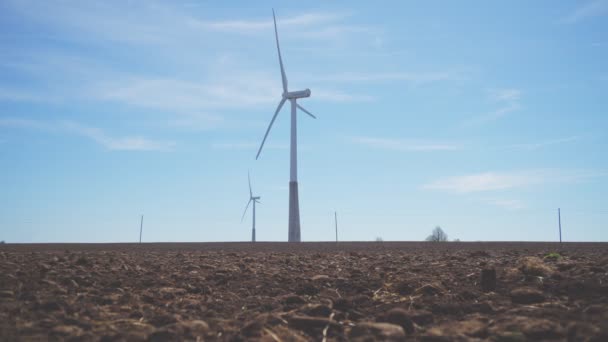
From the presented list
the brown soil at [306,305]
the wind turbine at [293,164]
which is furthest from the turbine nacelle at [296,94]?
the brown soil at [306,305]

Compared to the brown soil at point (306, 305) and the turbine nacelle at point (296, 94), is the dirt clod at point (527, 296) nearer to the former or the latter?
the brown soil at point (306, 305)

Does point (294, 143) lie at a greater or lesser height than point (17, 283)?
greater

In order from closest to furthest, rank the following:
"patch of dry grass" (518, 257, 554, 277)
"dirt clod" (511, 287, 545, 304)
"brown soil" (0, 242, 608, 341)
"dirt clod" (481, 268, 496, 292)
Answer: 1. "brown soil" (0, 242, 608, 341)
2. "dirt clod" (511, 287, 545, 304)
3. "dirt clod" (481, 268, 496, 292)
4. "patch of dry grass" (518, 257, 554, 277)

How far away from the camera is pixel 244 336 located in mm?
5184

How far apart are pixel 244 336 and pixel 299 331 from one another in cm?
60

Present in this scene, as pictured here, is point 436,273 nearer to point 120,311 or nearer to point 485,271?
point 485,271

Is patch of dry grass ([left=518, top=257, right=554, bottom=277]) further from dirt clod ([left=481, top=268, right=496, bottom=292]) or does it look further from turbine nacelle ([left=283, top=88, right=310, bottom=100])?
turbine nacelle ([left=283, top=88, right=310, bottom=100])

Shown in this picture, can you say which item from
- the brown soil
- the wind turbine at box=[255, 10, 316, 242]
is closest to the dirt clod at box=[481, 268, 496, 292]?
the brown soil

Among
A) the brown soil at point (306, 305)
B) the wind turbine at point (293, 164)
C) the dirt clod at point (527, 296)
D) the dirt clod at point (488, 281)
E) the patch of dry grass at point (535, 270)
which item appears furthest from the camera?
the wind turbine at point (293, 164)

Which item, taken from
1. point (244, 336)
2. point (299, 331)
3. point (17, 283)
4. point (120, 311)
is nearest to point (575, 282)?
point (299, 331)

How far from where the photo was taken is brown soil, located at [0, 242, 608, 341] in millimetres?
5168

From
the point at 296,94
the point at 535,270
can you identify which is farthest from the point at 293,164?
the point at 535,270

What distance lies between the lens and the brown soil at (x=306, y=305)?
5.17m

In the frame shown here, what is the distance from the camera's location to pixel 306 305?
640 cm
